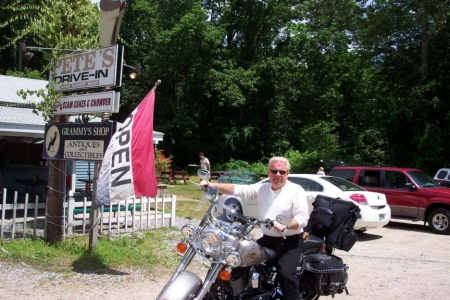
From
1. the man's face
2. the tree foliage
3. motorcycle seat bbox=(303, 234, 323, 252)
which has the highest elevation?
the tree foliage

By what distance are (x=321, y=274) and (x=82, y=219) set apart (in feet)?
19.4

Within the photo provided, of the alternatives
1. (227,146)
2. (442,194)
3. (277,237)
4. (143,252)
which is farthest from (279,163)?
(227,146)

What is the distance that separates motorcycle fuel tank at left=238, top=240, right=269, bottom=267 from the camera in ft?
13.2

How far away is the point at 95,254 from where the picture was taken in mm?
7809

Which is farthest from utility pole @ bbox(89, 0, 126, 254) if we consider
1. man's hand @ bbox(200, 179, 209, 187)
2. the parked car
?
the parked car

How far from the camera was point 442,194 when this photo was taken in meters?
12.3

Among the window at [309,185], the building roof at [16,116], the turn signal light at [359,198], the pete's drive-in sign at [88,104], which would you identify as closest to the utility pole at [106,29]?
the pete's drive-in sign at [88,104]

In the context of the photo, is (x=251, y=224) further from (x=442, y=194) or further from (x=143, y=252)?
(x=442, y=194)

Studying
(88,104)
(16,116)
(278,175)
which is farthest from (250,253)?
(16,116)

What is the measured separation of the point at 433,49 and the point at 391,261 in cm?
1902

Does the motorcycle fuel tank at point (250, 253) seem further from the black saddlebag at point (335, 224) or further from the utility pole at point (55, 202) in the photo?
the utility pole at point (55, 202)

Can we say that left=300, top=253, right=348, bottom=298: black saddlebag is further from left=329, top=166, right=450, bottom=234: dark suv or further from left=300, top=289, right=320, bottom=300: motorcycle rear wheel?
left=329, top=166, right=450, bottom=234: dark suv

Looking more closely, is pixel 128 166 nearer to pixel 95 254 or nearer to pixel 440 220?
pixel 95 254

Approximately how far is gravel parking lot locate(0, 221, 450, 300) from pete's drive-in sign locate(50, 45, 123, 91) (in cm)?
319
